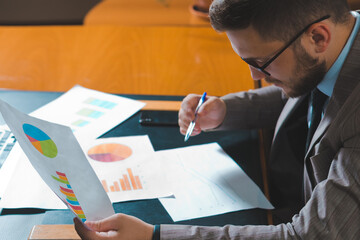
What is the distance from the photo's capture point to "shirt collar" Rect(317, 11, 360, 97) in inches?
37.7

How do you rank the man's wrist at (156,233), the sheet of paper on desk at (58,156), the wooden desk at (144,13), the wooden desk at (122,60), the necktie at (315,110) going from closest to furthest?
the sheet of paper on desk at (58,156) → the man's wrist at (156,233) → the necktie at (315,110) → the wooden desk at (122,60) → the wooden desk at (144,13)

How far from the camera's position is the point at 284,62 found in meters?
0.95

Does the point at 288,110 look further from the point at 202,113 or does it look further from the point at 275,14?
the point at 275,14

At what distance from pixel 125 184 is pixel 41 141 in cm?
34

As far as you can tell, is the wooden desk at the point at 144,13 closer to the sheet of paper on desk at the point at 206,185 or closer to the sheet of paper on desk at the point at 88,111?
the sheet of paper on desk at the point at 88,111

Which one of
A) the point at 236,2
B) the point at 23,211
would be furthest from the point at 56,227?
the point at 236,2

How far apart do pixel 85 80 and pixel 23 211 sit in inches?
29.7

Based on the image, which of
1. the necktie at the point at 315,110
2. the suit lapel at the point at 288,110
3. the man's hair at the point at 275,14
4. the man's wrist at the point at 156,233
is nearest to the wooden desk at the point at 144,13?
the suit lapel at the point at 288,110

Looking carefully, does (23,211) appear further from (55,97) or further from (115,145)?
(55,97)

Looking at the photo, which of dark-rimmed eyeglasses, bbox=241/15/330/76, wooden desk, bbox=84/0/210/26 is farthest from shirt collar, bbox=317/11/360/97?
wooden desk, bbox=84/0/210/26

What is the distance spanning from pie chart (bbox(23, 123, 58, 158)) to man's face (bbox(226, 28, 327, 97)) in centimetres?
46

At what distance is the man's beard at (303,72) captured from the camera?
934 mm

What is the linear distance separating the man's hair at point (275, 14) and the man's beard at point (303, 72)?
6 centimetres

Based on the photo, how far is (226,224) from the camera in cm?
91
